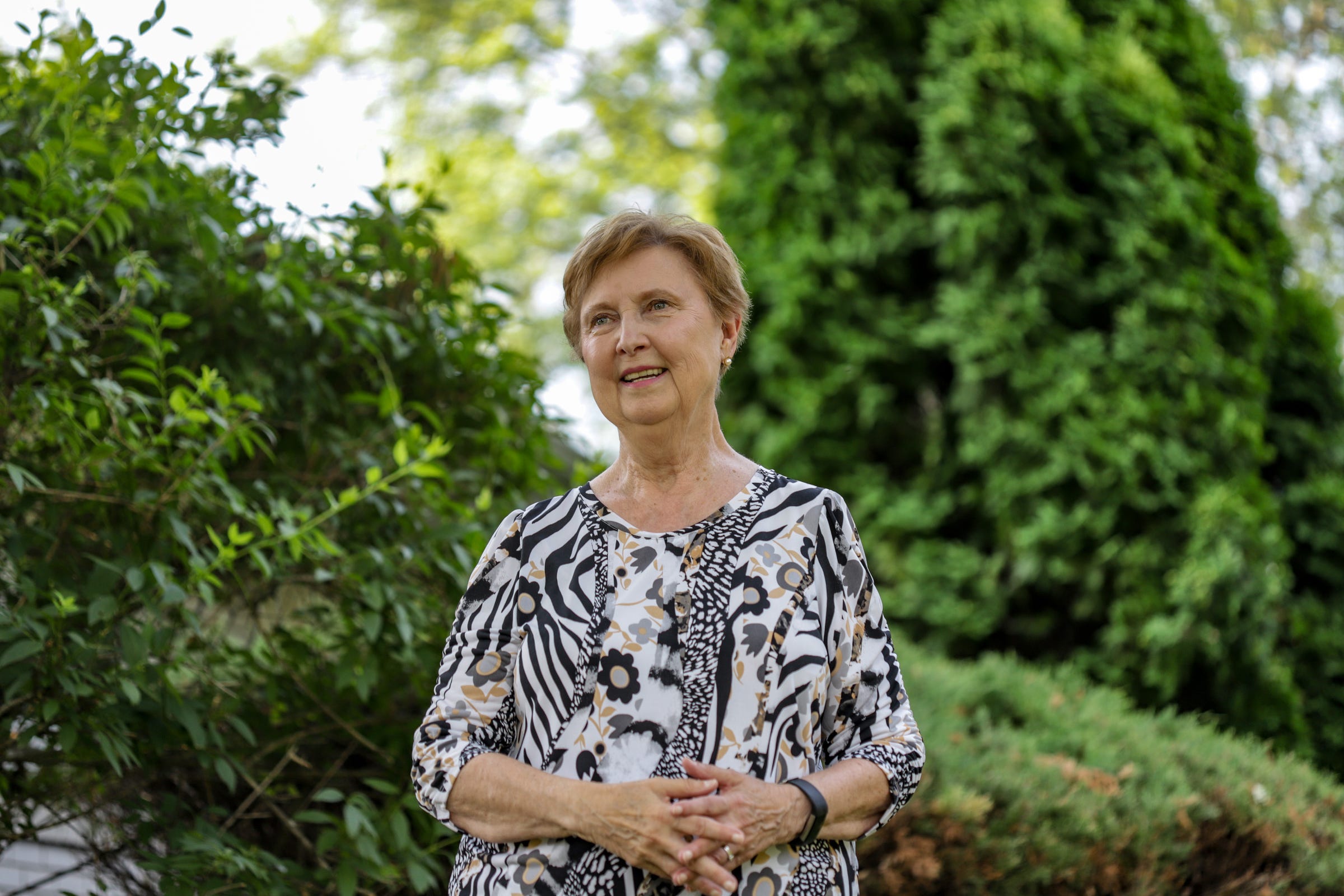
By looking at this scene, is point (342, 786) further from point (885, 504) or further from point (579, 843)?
point (885, 504)

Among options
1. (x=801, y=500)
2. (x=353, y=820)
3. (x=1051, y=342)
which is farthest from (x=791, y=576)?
(x=1051, y=342)

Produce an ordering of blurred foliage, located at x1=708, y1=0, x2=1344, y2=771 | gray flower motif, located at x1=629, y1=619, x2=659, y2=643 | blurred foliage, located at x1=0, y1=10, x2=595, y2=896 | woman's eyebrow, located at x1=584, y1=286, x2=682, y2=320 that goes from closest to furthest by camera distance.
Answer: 1. gray flower motif, located at x1=629, y1=619, x2=659, y2=643
2. woman's eyebrow, located at x1=584, y1=286, x2=682, y2=320
3. blurred foliage, located at x1=0, y1=10, x2=595, y2=896
4. blurred foliage, located at x1=708, y1=0, x2=1344, y2=771

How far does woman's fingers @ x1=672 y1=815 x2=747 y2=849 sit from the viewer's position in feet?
5.71

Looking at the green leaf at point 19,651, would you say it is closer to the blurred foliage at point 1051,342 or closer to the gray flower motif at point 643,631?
the gray flower motif at point 643,631

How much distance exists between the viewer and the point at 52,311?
244 cm

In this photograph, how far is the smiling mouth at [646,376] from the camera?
6.68 feet

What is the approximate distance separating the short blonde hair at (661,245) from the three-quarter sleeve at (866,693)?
0.47 metres

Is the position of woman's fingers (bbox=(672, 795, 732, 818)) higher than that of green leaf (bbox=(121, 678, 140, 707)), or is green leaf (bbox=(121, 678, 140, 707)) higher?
green leaf (bbox=(121, 678, 140, 707))

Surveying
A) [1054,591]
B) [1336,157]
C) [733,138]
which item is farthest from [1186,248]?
[1336,157]

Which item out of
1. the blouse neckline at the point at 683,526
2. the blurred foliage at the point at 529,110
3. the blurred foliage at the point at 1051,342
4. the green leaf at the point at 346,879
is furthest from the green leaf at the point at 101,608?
the blurred foliage at the point at 529,110

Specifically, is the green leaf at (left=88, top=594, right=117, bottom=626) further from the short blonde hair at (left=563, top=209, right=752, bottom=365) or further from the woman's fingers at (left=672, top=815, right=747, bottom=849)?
the woman's fingers at (left=672, top=815, right=747, bottom=849)

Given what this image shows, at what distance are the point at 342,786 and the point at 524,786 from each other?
1.52 metres

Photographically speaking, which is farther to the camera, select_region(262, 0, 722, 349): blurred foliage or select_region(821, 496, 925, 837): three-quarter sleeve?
select_region(262, 0, 722, 349): blurred foliage

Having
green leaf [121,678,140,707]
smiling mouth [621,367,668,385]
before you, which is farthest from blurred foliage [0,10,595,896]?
smiling mouth [621,367,668,385]
